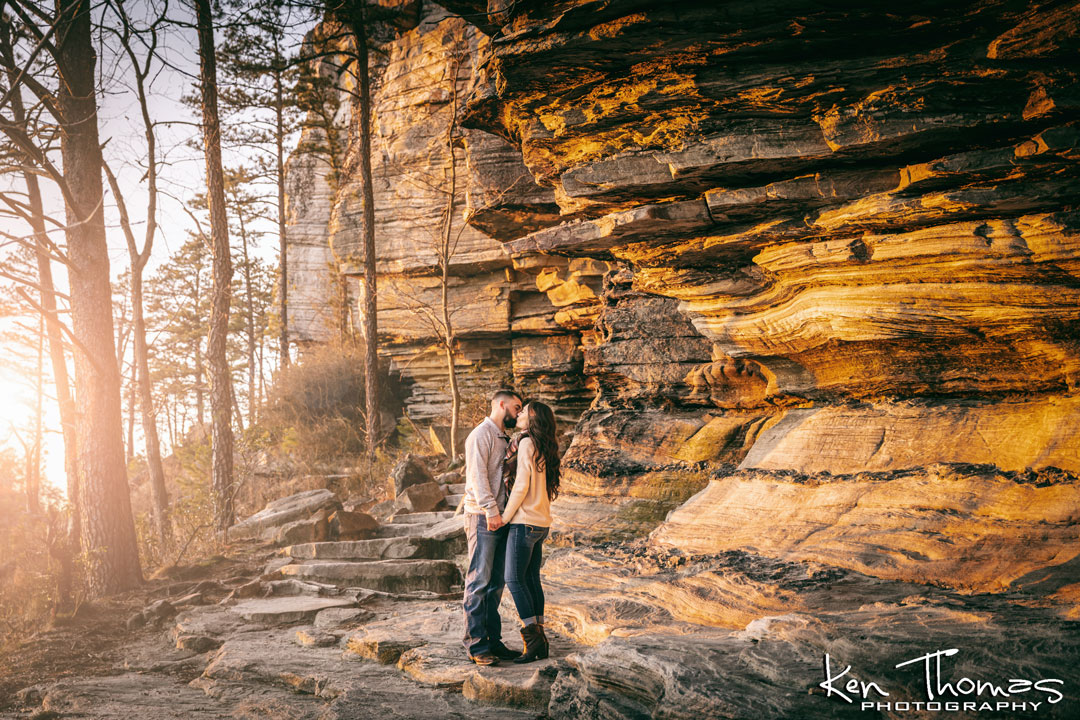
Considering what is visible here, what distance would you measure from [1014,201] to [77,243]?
35.5 feet

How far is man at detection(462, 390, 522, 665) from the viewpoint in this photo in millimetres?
5113

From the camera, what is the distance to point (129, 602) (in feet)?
28.3

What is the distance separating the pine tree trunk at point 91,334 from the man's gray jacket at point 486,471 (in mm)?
6447

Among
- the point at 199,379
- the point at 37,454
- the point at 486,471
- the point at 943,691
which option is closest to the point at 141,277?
the point at 37,454

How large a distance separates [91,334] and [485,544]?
710 cm

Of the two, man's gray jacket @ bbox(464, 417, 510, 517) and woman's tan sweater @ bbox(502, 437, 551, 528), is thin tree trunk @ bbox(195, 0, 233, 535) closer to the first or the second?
man's gray jacket @ bbox(464, 417, 510, 517)

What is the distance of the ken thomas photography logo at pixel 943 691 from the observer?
3350 millimetres

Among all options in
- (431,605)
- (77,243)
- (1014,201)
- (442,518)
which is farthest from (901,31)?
(77,243)

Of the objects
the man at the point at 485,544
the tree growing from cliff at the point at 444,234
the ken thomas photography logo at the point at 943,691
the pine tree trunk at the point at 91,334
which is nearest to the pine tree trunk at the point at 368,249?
the tree growing from cliff at the point at 444,234

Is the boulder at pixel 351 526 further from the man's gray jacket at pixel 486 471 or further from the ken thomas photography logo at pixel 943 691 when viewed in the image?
the ken thomas photography logo at pixel 943 691

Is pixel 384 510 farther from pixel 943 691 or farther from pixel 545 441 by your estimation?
pixel 943 691

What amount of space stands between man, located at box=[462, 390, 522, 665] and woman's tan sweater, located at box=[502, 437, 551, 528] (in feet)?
0.40

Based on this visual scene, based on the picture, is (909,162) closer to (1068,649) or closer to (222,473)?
(1068,649)

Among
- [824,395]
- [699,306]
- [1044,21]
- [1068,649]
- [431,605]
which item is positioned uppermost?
[1044,21]
